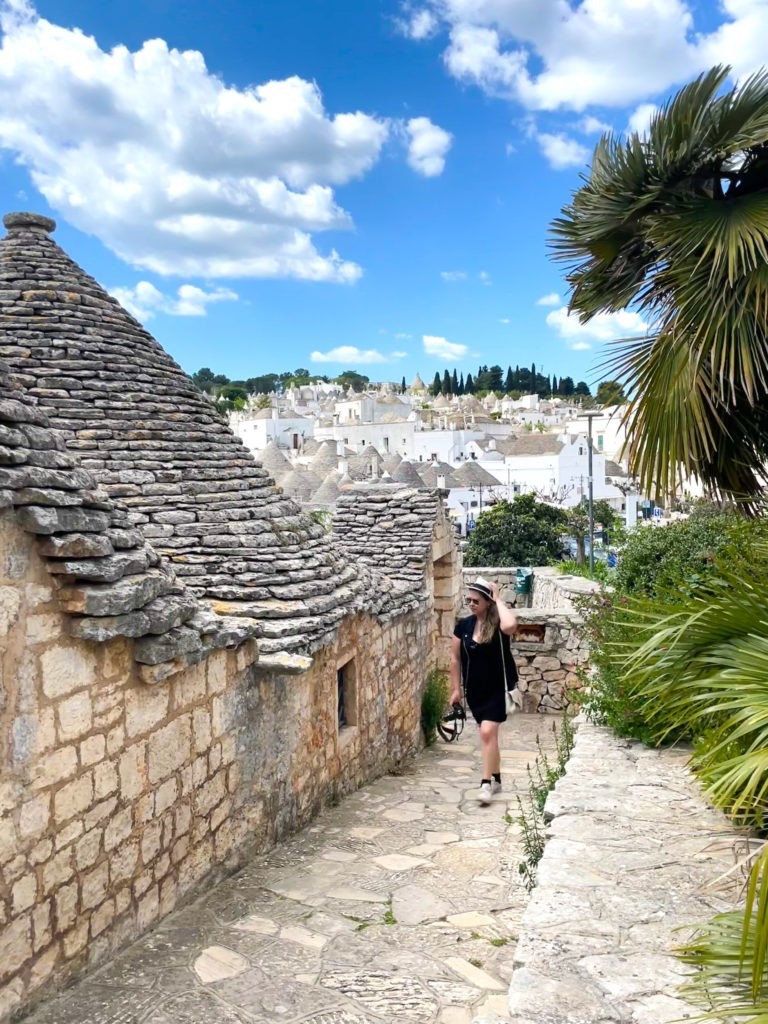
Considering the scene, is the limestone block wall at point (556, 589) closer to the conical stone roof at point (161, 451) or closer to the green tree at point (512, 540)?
the conical stone roof at point (161, 451)

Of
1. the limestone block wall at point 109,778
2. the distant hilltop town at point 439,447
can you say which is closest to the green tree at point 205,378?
the distant hilltop town at point 439,447

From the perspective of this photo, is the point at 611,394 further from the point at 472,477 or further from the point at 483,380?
the point at 483,380

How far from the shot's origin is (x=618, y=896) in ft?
9.73

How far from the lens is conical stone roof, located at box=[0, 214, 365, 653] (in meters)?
6.21

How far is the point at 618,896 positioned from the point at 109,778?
2328 mm

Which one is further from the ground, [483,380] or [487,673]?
[483,380]

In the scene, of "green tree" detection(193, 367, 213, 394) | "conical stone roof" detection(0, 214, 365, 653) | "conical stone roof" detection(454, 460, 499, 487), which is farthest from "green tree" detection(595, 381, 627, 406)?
"green tree" detection(193, 367, 213, 394)

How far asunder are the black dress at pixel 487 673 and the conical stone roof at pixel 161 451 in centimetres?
116

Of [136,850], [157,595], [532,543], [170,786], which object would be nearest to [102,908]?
[136,850]

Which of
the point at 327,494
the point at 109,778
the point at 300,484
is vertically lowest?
the point at 109,778

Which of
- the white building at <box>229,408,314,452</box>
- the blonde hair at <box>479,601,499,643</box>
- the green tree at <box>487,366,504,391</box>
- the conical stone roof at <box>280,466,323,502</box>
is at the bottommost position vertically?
the blonde hair at <box>479,601,499,643</box>

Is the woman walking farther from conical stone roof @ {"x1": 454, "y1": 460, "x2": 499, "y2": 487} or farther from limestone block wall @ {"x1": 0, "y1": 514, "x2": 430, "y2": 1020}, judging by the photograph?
conical stone roof @ {"x1": 454, "y1": 460, "x2": 499, "y2": 487}

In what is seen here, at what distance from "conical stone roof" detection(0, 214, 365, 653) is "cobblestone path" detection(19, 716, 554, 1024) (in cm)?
157

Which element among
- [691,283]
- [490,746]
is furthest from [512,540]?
[691,283]
